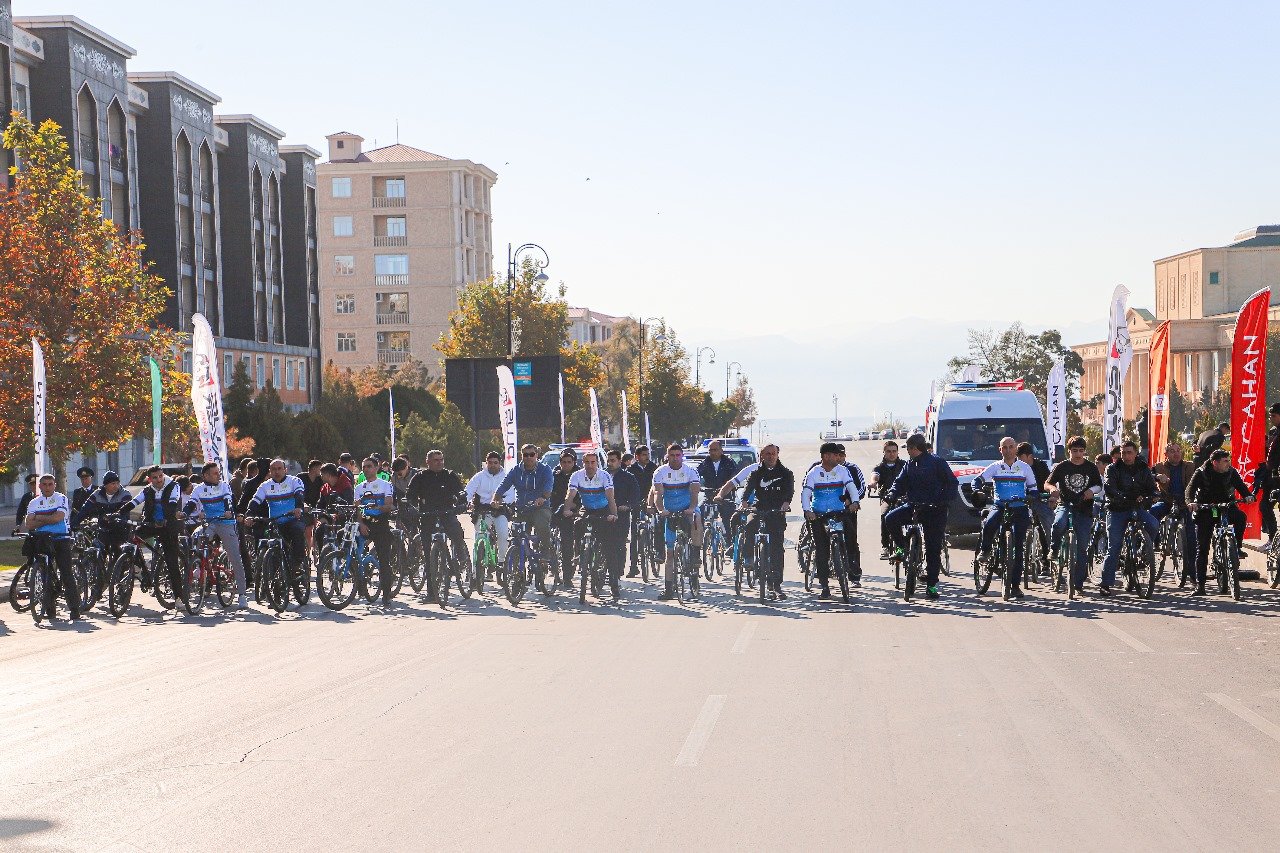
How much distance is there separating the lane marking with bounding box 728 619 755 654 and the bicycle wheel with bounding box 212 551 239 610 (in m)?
7.06

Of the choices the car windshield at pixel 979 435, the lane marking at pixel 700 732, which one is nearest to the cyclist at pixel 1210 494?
the car windshield at pixel 979 435

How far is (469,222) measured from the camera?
393 ft

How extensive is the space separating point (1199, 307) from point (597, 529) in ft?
472

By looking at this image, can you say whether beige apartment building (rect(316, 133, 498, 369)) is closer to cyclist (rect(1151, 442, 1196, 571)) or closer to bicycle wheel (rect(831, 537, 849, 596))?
cyclist (rect(1151, 442, 1196, 571))

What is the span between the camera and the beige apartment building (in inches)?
4584

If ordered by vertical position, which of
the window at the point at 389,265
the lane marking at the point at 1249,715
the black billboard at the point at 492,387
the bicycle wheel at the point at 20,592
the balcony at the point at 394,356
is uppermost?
the window at the point at 389,265

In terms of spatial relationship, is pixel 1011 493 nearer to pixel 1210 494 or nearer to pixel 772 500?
pixel 1210 494

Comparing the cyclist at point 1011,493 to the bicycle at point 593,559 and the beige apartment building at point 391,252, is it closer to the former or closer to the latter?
the bicycle at point 593,559

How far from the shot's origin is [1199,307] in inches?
5955

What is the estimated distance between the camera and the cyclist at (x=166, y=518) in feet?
62.6

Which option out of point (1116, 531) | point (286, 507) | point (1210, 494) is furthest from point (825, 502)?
point (286, 507)

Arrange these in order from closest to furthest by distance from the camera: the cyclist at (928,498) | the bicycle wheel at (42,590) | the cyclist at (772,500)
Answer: the bicycle wheel at (42,590), the cyclist at (928,498), the cyclist at (772,500)

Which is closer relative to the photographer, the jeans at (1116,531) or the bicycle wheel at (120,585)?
the jeans at (1116,531)

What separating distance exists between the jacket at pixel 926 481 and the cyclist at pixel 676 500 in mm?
2516
